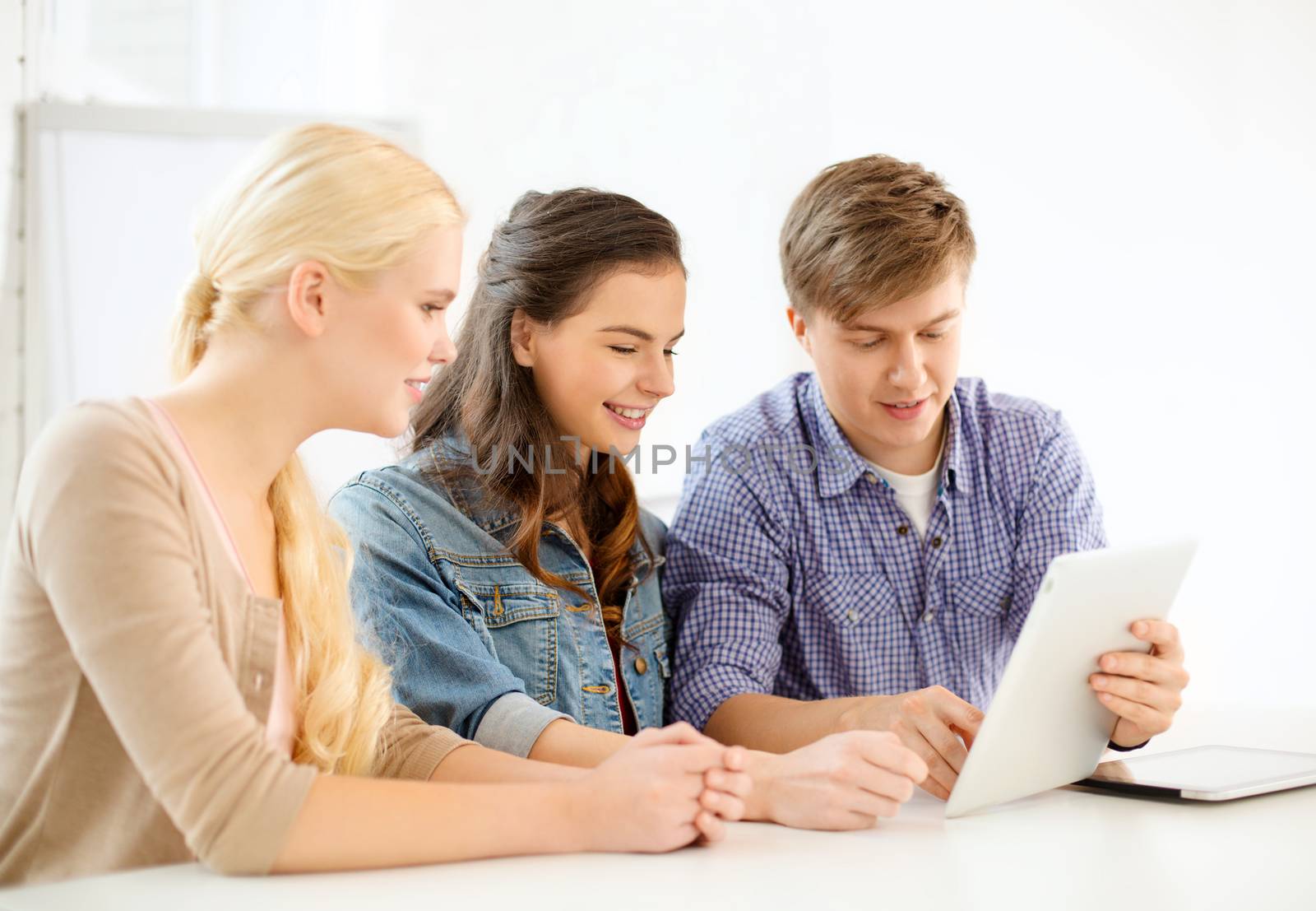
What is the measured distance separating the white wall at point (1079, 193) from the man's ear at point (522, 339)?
145 centimetres

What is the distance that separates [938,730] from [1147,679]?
0.68ft

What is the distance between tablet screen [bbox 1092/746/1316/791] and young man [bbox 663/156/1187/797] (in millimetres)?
484

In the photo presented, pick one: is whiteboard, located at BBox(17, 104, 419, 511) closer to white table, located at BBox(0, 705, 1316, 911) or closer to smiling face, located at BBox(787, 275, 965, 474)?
smiling face, located at BBox(787, 275, 965, 474)

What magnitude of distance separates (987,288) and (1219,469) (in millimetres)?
748

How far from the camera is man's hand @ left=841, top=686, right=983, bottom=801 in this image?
121 cm

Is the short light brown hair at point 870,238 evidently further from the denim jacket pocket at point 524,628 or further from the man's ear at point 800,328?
the denim jacket pocket at point 524,628

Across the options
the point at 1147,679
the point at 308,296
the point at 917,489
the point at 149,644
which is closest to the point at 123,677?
the point at 149,644

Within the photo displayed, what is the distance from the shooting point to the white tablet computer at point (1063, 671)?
3.50ft

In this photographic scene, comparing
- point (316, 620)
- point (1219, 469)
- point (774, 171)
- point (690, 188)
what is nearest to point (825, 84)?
point (774, 171)

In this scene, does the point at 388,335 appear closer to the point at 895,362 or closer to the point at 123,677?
the point at 123,677

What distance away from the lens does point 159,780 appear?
0.87m

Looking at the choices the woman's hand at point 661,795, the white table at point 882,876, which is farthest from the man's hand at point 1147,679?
the woman's hand at point 661,795

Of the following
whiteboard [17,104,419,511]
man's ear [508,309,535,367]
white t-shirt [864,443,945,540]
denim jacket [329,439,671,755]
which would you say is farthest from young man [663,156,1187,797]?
whiteboard [17,104,419,511]

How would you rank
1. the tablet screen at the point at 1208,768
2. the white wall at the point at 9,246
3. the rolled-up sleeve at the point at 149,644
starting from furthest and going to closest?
the white wall at the point at 9,246 < the tablet screen at the point at 1208,768 < the rolled-up sleeve at the point at 149,644
